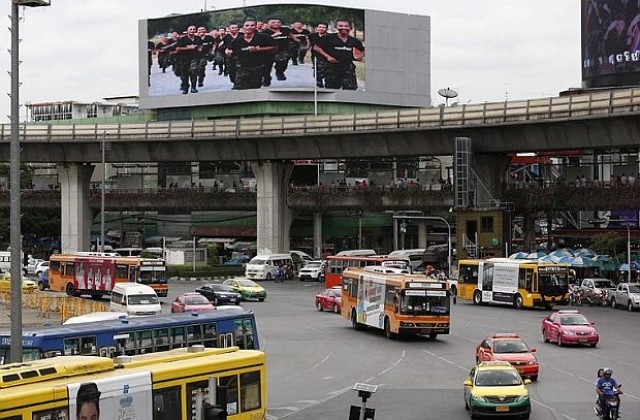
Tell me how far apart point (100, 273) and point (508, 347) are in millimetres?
35808

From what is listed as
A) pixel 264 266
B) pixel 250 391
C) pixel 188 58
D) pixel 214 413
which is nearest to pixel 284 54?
pixel 188 58

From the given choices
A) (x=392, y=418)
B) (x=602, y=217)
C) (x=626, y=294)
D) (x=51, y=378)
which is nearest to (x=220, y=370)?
(x=51, y=378)

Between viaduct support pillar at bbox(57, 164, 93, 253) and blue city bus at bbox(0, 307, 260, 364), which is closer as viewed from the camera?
blue city bus at bbox(0, 307, 260, 364)

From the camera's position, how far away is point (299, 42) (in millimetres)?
116250

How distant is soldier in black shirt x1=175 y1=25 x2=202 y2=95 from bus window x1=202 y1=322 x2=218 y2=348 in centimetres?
9426

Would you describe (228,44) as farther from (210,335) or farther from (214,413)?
(214,413)

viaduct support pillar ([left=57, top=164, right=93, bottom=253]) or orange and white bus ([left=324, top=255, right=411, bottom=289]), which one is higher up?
viaduct support pillar ([left=57, top=164, right=93, bottom=253])

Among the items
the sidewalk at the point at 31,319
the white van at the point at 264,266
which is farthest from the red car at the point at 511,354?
the white van at the point at 264,266

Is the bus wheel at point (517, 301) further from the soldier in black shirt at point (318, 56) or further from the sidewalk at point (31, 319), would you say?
the soldier in black shirt at point (318, 56)

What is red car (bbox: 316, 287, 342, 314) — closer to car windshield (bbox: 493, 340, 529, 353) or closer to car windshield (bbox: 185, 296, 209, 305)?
car windshield (bbox: 185, 296, 209, 305)

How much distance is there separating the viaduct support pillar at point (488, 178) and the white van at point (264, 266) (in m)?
15.8

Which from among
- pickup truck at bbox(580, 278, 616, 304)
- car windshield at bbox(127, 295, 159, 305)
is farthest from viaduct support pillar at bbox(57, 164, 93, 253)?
car windshield at bbox(127, 295, 159, 305)

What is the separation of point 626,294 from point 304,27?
66.4 m

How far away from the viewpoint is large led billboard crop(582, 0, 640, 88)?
102 metres
